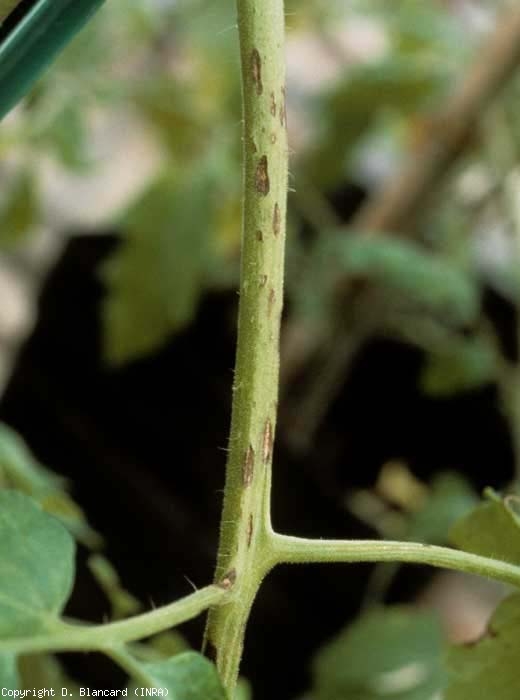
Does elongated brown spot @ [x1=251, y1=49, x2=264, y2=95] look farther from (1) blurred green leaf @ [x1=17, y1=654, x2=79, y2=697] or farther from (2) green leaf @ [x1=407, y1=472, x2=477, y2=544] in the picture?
(2) green leaf @ [x1=407, y1=472, x2=477, y2=544]

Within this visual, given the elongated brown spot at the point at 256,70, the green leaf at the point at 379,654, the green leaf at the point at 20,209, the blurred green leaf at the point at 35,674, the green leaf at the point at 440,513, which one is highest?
the elongated brown spot at the point at 256,70

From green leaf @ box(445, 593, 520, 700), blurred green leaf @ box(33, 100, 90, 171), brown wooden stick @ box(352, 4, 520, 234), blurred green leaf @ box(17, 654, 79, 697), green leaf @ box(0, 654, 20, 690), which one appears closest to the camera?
green leaf @ box(0, 654, 20, 690)

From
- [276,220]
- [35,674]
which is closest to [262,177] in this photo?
[276,220]

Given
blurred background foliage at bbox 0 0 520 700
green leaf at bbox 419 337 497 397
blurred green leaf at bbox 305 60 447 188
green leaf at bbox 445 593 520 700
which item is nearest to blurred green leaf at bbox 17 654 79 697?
green leaf at bbox 445 593 520 700

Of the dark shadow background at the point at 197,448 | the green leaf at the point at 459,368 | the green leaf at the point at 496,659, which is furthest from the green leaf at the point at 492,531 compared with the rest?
the green leaf at the point at 459,368

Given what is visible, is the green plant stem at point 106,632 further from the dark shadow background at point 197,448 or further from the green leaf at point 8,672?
the dark shadow background at point 197,448

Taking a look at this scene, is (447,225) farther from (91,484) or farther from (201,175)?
(91,484)

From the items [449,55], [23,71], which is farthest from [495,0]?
[23,71]

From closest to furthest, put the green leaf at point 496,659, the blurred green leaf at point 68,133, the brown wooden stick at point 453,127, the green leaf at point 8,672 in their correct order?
the green leaf at point 8,672, the green leaf at point 496,659, the blurred green leaf at point 68,133, the brown wooden stick at point 453,127
